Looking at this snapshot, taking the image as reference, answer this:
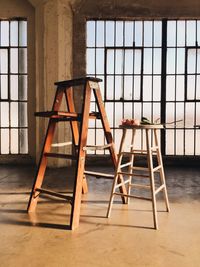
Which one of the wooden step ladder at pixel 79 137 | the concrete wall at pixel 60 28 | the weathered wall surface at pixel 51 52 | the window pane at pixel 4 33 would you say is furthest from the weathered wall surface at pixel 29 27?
the wooden step ladder at pixel 79 137

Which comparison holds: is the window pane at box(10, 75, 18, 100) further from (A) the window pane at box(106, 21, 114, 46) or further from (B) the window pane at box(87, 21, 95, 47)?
(A) the window pane at box(106, 21, 114, 46)

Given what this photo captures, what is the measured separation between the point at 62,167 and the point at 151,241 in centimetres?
376

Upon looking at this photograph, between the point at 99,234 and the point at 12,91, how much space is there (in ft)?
15.6

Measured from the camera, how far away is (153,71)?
615cm

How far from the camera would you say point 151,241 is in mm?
2139

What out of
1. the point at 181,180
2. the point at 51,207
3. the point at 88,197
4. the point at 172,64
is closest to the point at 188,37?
the point at 172,64

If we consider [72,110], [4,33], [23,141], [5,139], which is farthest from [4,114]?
[72,110]

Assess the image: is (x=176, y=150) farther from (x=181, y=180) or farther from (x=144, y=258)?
(x=144, y=258)

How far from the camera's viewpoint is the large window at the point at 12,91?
20.7ft

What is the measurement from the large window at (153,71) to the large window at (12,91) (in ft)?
4.65

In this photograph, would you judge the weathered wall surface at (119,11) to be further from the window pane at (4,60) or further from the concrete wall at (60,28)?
the window pane at (4,60)

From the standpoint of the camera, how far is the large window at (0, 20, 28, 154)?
631 cm

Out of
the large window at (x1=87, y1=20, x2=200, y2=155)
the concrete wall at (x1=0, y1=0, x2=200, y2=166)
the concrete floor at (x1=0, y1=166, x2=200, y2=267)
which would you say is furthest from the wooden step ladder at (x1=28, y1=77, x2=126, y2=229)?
the large window at (x1=87, y1=20, x2=200, y2=155)

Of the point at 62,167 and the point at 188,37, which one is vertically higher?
the point at 188,37
